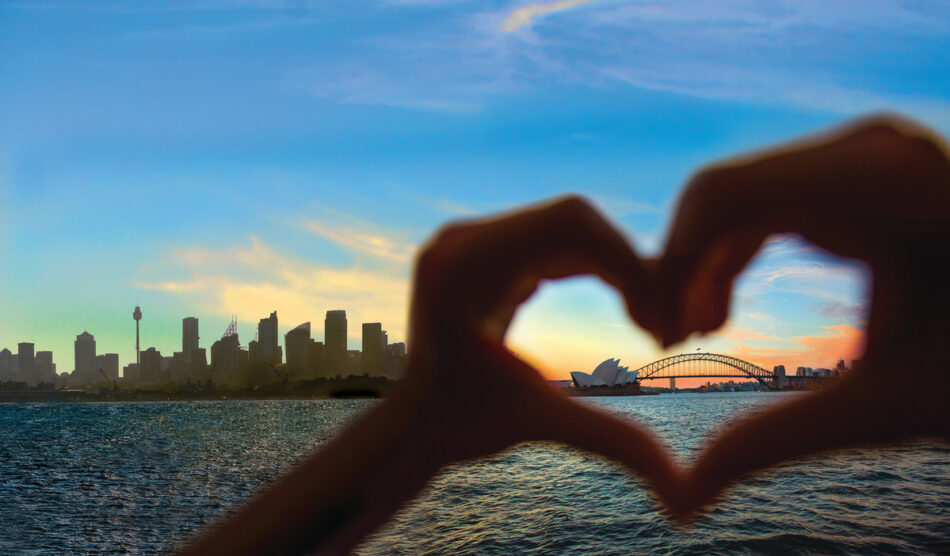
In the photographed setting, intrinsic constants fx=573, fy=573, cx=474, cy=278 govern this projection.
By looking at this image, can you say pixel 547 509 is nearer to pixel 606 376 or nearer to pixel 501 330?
pixel 501 330

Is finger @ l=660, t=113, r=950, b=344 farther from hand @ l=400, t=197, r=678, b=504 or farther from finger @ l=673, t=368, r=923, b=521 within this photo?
finger @ l=673, t=368, r=923, b=521

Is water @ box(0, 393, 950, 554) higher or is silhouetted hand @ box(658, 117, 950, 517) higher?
silhouetted hand @ box(658, 117, 950, 517)

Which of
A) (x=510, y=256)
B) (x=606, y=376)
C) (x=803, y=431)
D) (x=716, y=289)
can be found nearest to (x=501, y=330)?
(x=510, y=256)

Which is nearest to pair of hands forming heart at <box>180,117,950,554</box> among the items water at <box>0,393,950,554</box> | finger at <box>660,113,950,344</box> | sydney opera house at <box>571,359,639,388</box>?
finger at <box>660,113,950,344</box>

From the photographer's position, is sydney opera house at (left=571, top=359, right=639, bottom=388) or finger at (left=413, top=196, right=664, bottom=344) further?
sydney opera house at (left=571, top=359, right=639, bottom=388)

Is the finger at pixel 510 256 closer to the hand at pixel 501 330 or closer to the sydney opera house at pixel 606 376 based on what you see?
the hand at pixel 501 330

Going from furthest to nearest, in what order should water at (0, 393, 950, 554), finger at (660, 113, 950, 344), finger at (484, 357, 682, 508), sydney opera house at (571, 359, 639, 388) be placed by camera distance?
sydney opera house at (571, 359, 639, 388), water at (0, 393, 950, 554), finger at (484, 357, 682, 508), finger at (660, 113, 950, 344)

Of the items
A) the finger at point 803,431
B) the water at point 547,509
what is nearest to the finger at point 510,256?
the finger at point 803,431

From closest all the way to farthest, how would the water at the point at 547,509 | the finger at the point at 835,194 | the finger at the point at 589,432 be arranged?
the finger at the point at 835,194 < the finger at the point at 589,432 < the water at the point at 547,509

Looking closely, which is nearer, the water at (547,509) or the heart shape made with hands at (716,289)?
the heart shape made with hands at (716,289)
